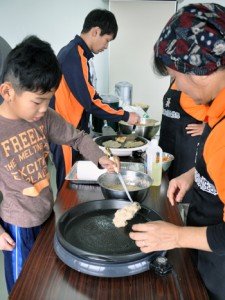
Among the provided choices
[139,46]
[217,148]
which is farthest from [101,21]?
[139,46]

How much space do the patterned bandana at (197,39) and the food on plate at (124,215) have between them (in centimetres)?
48

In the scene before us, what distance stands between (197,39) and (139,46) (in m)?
3.58

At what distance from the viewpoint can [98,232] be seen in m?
0.93

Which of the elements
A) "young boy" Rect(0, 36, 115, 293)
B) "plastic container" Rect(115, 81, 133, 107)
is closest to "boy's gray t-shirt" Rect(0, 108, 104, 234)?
"young boy" Rect(0, 36, 115, 293)

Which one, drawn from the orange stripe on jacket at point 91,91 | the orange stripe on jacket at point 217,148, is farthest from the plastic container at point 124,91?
the orange stripe on jacket at point 217,148

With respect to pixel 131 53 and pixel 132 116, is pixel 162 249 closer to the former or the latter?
pixel 132 116

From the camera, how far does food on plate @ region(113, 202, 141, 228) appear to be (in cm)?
94

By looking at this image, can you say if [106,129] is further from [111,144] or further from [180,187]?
[180,187]

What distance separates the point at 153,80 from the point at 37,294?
3786 mm

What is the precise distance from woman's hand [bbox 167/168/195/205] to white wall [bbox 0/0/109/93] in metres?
3.16

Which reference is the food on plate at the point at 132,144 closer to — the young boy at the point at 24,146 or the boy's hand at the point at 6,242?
the young boy at the point at 24,146

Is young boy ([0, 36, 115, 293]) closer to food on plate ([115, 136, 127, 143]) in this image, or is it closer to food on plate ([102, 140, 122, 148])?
food on plate ([102, 140, 122, 148])

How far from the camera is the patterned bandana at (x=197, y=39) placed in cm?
67

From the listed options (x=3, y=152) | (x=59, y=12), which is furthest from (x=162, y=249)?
(x=59, y=12)
